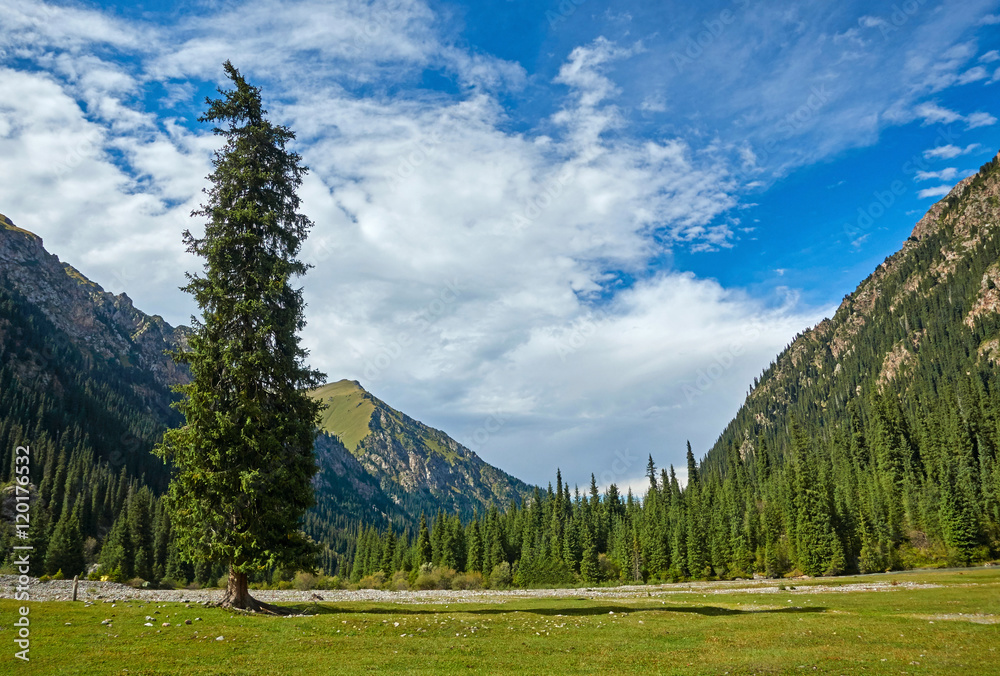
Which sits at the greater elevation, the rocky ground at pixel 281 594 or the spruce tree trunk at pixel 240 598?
the spruce tree trunk at pixel 240 598

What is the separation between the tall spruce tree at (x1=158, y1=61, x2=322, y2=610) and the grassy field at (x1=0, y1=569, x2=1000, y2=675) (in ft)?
11.2

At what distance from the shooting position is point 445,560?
11969 cm

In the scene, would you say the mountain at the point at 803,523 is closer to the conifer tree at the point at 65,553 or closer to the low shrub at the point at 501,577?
the low shrub at the point at 501,577

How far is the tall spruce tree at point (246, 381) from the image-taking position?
80.6ft

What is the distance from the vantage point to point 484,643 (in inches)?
730

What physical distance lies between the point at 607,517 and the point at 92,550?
125 metres

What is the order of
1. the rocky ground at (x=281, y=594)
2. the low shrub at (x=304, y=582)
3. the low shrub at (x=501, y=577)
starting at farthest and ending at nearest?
the low shrub at (x=501, y=577) < the low shrub at (x=304, y=582) < the rocky ground at (x=281, y=594)

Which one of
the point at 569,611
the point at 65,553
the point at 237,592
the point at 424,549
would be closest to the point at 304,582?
the point at 424,549

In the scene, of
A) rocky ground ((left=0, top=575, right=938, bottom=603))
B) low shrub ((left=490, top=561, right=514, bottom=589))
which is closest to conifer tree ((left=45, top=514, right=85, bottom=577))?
rocky ground ((left=0, top=575, right=938, bottom=603))

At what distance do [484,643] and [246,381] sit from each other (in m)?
16.8

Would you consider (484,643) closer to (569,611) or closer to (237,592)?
(237,592)

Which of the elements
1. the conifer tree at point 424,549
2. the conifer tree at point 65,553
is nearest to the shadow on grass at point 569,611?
the conifer tree at point 424,549

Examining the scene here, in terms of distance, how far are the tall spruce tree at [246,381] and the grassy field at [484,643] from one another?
11.2 ft

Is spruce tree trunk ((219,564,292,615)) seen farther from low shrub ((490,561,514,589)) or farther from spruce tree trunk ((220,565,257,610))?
low shrub ((490,561,514,589))
